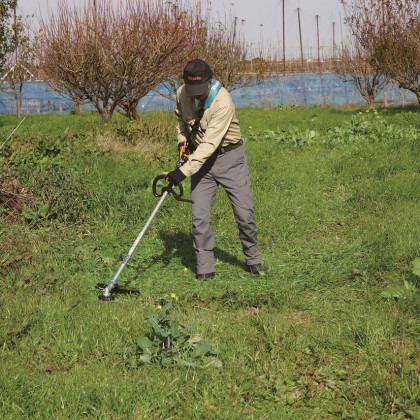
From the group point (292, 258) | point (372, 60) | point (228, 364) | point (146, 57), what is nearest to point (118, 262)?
point (292, 258)

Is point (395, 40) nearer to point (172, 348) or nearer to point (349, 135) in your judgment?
point (349, 135)

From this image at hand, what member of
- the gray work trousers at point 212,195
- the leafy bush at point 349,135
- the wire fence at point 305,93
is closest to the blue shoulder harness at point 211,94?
the gray work trousers at point 212,195

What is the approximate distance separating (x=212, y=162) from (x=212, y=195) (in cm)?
31

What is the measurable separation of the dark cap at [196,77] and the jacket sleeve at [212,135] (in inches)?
8.9

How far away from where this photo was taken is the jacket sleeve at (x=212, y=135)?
4.42 metres

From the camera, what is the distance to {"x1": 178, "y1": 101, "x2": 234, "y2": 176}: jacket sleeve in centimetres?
442

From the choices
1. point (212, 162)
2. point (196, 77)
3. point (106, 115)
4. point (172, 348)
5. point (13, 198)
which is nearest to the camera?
point (172, 348)

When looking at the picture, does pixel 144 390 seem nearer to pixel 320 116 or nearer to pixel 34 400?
pixel 34 400

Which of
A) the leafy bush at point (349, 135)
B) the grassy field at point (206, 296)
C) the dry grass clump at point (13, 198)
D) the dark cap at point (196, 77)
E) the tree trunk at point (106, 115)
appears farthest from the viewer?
the tree trunk at point (106, 115)

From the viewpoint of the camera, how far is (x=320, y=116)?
15.5 meters

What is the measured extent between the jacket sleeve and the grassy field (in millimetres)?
1098

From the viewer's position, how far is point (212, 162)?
15.6 ft

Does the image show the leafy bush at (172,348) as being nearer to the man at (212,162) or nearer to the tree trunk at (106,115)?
the man at (212,162)

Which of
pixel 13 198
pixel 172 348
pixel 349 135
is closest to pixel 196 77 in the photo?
pixel 172 348
